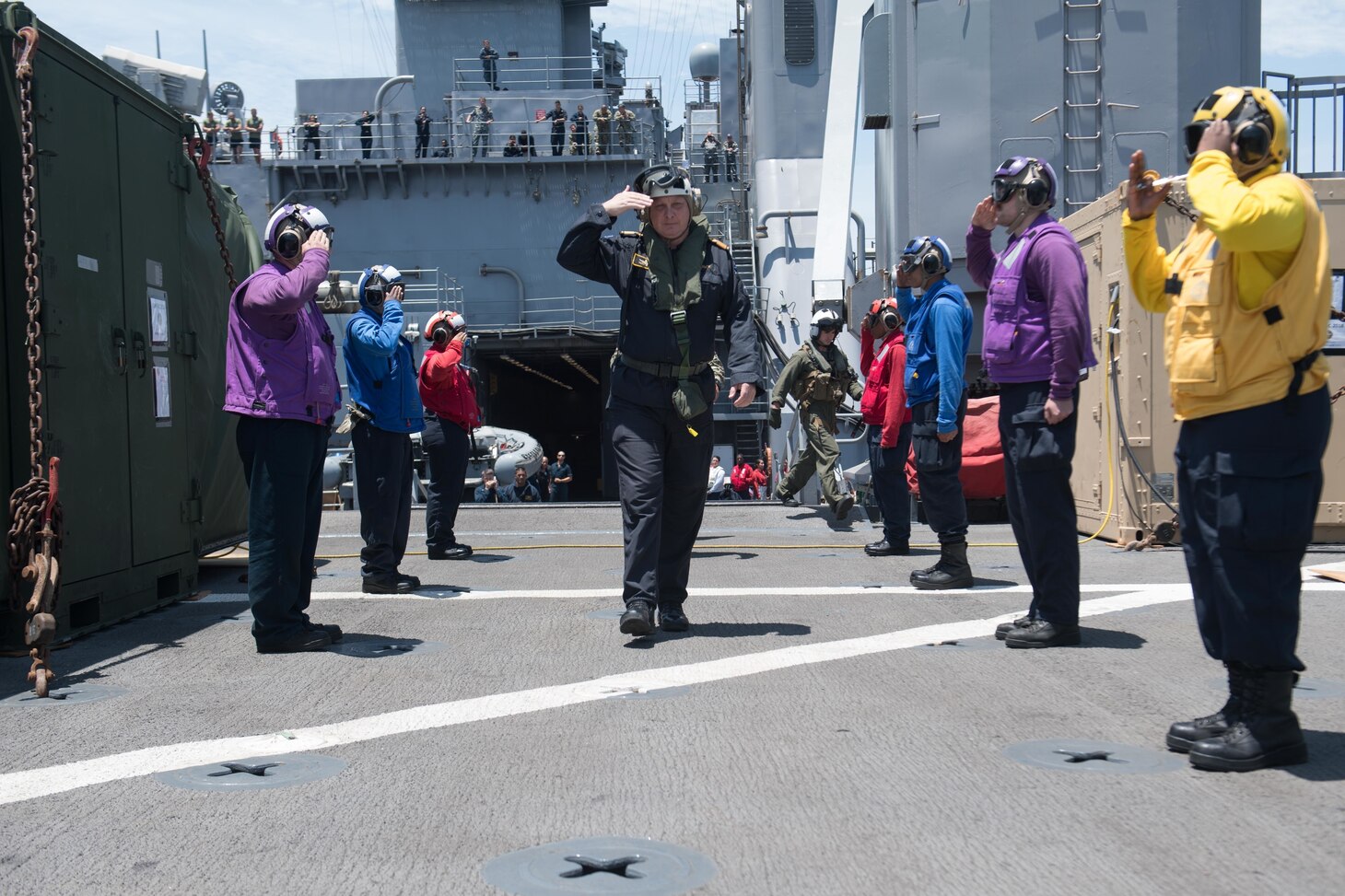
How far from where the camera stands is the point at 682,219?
565 cm

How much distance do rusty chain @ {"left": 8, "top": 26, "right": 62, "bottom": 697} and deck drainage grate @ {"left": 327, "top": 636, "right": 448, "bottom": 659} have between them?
117 cm

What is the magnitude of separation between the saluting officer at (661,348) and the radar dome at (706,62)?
39849mm

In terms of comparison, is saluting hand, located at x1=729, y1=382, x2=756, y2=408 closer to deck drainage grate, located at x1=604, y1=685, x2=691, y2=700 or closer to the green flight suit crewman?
deck drainage grate, located at x1=604, y1=685, x2=691, y2=700

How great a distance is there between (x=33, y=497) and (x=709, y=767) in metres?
3.09

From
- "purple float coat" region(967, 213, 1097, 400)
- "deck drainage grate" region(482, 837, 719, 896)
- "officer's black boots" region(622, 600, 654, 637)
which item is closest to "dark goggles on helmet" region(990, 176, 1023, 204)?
"purple float coat" region(967, 213, 1097, 400)

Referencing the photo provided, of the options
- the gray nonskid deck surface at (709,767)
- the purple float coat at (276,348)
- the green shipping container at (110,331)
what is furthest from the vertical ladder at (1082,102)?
the purple float coat at (276,348)

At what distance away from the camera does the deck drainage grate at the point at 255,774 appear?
3422 millimetres

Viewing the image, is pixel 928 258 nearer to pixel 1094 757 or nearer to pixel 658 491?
pixel 658 491

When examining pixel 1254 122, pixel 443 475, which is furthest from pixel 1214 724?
pixel 443 475

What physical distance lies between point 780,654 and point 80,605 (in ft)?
11.1

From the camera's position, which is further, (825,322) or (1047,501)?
(825,322)

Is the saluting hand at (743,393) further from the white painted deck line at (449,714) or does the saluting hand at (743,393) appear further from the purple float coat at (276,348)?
the purple float coat at (276,348)

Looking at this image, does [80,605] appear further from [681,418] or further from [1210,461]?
[1210,461]

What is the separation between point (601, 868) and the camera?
109 inches
